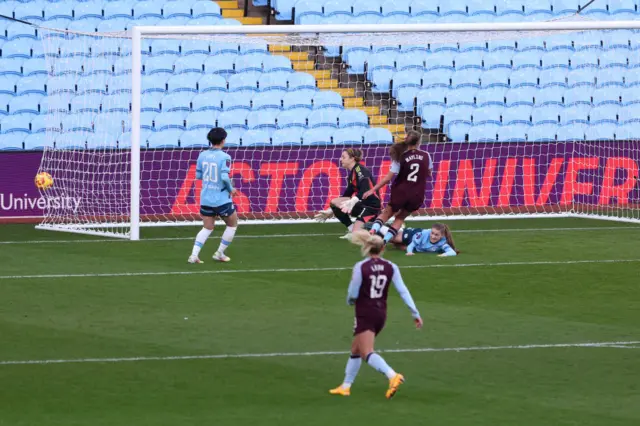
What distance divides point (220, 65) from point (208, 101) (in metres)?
1.04

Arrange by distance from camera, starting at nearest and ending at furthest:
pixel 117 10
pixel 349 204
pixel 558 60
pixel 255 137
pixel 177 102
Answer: pixel 349 204
pixel 255 137
pixel 177 102
pixel 117 10
pixel 558 60

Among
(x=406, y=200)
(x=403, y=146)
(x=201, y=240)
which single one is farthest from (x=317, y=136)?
(x=201, y=240)

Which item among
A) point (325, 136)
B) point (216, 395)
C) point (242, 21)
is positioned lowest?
point (216, 395)

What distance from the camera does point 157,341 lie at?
10.9m

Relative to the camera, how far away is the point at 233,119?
23078 millimetres

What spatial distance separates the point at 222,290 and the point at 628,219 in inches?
403

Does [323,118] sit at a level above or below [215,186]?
above

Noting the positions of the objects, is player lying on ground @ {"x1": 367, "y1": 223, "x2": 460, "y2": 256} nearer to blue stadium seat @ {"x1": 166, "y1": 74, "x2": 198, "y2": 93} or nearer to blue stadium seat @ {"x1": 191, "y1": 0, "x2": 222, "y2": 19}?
blue stadium seat @ {"x1": 166, "y1": 74, "x2": 198, "y2": 93}

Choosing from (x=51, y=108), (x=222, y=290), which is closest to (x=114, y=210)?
(x=51, y=108)

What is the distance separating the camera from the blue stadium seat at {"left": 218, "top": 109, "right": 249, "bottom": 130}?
22984 millimetres

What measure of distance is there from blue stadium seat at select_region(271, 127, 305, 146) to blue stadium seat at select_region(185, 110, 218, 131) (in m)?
1.25

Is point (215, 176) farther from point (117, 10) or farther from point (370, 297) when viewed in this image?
point (117, 10)

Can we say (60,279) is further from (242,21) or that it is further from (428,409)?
(242,21)

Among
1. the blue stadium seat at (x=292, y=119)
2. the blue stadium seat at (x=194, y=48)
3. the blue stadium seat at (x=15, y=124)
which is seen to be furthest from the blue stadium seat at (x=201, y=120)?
the blue stadium seat at (x=15, y=124)
